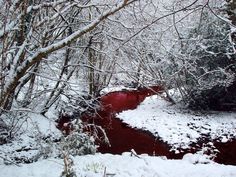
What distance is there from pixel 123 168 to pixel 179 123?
23.1 ft

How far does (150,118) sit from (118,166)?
760 centimetres

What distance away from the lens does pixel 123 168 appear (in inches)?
264

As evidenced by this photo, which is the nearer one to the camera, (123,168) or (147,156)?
(123,168)

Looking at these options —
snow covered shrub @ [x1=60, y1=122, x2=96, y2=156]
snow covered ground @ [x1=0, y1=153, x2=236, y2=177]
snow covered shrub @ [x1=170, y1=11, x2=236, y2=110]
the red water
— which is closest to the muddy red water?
the red water

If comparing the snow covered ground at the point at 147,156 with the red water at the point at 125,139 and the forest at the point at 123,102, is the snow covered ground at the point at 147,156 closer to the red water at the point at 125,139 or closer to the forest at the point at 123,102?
the forest at the point at 123,102

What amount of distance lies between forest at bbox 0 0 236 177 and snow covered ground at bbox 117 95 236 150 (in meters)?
0.03

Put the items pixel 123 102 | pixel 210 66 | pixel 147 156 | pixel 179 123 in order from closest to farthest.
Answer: pixel 147 156 → pixel 179 123 → pixel 210 66 → pixel 123 102

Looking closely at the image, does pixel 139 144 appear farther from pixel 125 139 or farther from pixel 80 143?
pixel 80 143

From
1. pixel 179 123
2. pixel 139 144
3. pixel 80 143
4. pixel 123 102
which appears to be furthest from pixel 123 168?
pixel 123 102

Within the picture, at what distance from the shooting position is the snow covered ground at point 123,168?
643cm

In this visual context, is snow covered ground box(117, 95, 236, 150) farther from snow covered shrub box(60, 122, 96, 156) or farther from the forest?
snow covered shrub box(60, 122, 96, 156)

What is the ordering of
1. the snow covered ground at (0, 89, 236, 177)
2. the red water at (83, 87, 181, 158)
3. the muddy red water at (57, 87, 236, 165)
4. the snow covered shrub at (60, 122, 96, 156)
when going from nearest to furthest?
1. the snow covered ground at (0, 89, 236, 177)
2. the snow covered shrub at (60, 122, 96, 156)
3. the muddy red water at (57, 87, 236, 165)
4. the red water at (83, 87, 181, 158)

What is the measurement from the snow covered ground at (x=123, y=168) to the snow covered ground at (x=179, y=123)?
165 inches

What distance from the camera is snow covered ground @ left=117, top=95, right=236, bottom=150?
12.1 m
